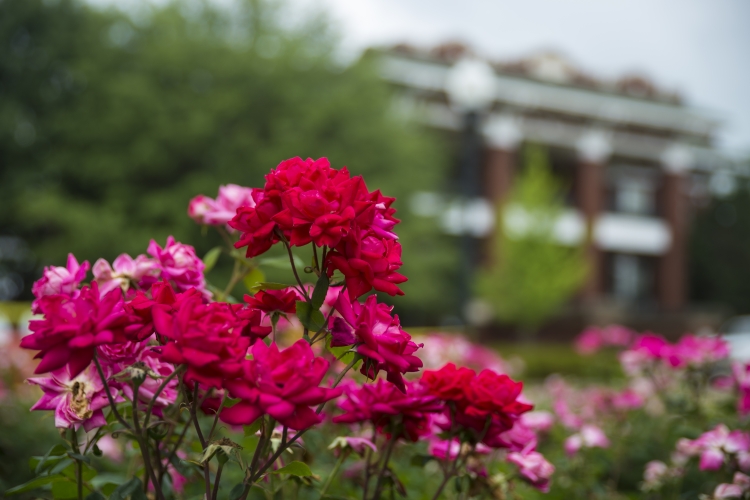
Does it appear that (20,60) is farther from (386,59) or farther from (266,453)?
(266,453)

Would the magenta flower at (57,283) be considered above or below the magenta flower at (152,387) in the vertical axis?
above

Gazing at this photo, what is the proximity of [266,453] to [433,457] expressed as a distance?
442 mm

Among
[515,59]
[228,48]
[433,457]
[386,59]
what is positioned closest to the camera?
[433,457]

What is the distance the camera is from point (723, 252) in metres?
26.7

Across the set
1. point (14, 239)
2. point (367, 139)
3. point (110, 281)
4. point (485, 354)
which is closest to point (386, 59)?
point (367, 139)

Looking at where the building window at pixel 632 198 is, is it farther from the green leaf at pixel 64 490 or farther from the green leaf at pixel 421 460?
the green leaf at pixel 64 490

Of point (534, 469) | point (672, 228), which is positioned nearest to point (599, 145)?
point (672, 228)

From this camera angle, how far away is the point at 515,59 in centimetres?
2319

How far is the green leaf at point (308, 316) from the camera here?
115cm

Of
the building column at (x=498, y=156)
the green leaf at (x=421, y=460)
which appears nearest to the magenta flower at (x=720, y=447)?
the green leaf at (x=421, y=460)

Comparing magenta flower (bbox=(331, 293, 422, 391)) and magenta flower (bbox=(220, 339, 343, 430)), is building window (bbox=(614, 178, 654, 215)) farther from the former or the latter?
magenta flower (bbox=(220, 339, 343, 430))

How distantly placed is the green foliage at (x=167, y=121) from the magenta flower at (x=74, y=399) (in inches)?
443

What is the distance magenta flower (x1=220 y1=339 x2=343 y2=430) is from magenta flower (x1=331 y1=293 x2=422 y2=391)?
123mm

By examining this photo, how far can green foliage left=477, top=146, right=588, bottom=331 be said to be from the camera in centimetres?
1673
